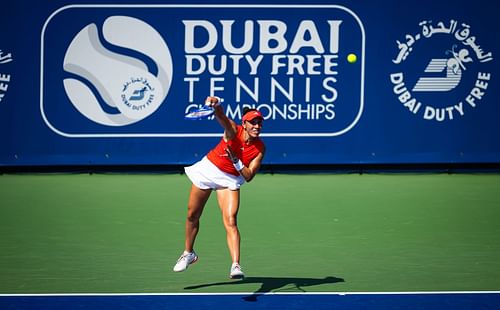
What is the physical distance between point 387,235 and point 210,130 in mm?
4636

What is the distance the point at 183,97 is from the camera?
49.4 feet

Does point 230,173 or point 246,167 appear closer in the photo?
point 246,167

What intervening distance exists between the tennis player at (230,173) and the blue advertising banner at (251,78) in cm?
633

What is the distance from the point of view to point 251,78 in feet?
49.3

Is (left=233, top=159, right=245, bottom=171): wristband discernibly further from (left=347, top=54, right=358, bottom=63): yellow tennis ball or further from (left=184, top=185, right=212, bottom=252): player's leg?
(left=347, top=54, right=358, bottom=63): yellow tennis ball

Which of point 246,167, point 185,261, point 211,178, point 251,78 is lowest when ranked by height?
point 185,261

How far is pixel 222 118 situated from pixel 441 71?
25.9 ft

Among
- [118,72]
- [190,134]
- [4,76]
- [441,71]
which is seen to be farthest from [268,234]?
[4,76]

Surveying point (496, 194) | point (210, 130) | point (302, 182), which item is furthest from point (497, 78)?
point (210, 130)

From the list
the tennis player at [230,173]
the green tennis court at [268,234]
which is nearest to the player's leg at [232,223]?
the tennis player at [230,173]

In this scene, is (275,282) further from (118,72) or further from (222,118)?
(118,72)

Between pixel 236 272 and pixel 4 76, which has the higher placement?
pixel 4 76

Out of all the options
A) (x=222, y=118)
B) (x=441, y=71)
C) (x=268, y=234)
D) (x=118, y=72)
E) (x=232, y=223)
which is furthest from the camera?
(x=441, y=71)

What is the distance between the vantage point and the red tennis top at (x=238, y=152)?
27.6 ft
